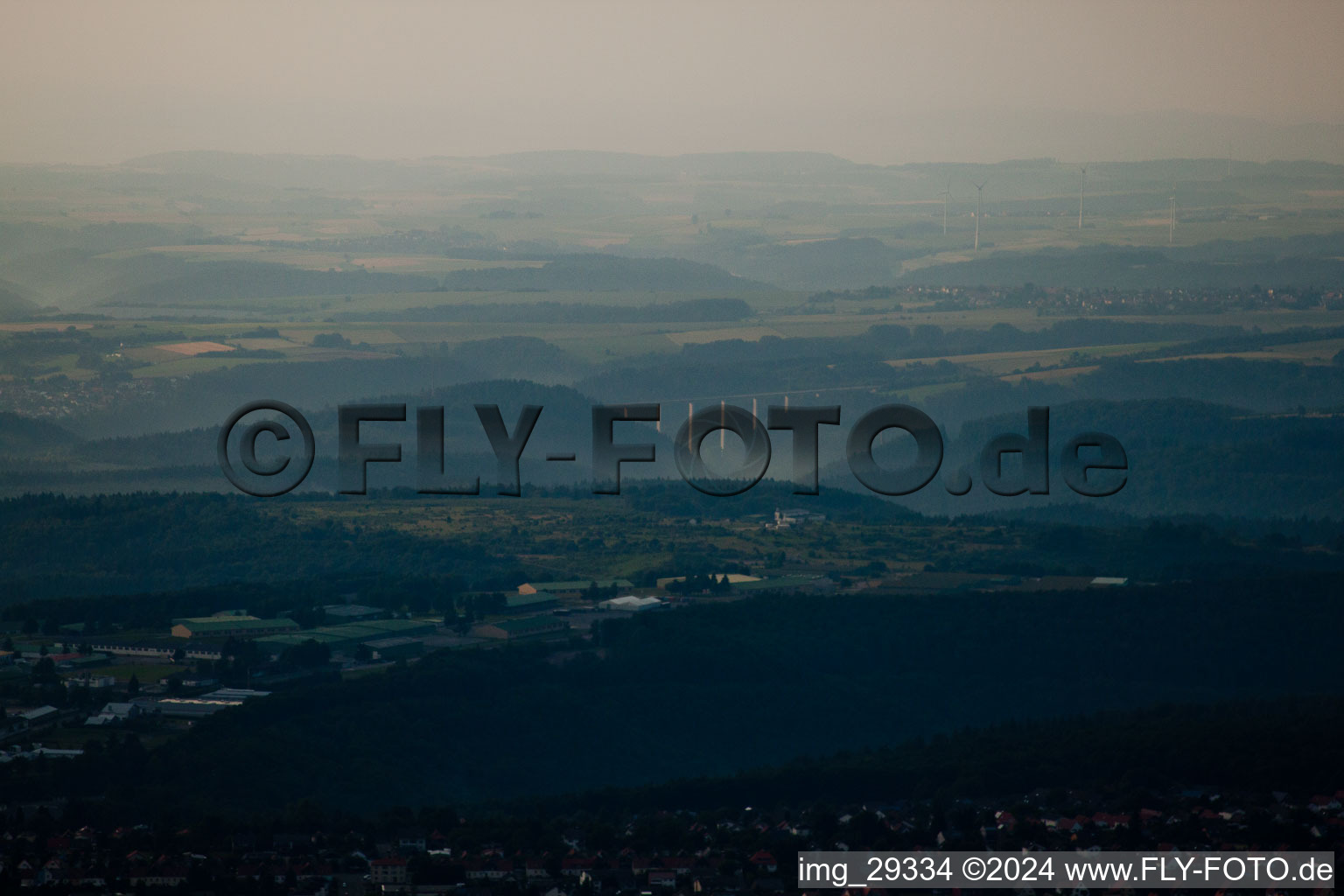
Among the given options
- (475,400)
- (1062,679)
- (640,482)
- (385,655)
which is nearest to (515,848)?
(385,655)

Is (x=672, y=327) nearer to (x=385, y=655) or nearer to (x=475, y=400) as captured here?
(x=475, y=400)

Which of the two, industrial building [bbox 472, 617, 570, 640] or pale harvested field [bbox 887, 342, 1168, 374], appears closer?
industrial building [bbox 472, 617, 570, 640]

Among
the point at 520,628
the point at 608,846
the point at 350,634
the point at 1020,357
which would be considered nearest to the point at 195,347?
the point at 1020,357

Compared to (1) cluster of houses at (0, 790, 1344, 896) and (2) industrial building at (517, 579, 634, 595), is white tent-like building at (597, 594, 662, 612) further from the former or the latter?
(1) cluster of houses at (0, 790, 1344, 896)

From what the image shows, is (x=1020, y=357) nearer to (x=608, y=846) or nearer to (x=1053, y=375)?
(x=1053, y=375)

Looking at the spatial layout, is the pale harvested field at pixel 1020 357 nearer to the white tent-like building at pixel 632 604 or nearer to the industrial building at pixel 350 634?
the white tent-like building at pixel 632 604

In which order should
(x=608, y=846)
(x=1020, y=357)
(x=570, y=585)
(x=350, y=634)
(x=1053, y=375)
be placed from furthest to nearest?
1. (x=1020, y=357)
2. (x=1053, y=375)
3. (x=570, y=585)
4. (x=350, y=634)
5. (x=608, y=846)

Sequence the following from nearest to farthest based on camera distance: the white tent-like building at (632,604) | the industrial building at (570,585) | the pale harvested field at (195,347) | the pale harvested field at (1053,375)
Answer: the white tent-like building at (632,604), the industrial building at (570,585), the pale harvested field at (1053,375), the pale harvested field at (195,347)

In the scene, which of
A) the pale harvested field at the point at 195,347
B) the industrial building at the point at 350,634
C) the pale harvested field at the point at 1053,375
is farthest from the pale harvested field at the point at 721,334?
the industrial building at the point at 350,634

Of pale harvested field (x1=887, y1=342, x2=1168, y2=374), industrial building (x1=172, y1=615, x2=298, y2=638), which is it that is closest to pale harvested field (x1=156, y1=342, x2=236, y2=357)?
pale harvested field (x1=887, y1=342, x2=1168, y2=374)

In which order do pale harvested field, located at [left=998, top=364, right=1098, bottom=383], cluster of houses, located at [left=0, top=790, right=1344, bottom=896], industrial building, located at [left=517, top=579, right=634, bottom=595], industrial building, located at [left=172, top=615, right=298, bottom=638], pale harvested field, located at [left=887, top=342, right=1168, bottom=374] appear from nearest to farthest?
cluster of houses, located at [left=0, top=790, right=1344, bottom=896] < industrial building, located at [left=172, top=615, right=298, bottom=638] < industrial building, located at [left=517, top=579, right=634, bottom=595] < pale harvested field, located at [left=998, top=364, right=1098, bottom=383] < pale harvested field, located at [left=887, top=342, right=1168, bottom=374]

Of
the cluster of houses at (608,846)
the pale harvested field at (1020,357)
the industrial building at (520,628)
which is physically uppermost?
the pale harvested field at (1020,357)

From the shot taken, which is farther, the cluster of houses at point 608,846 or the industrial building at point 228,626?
the industrial building at point 228,626
